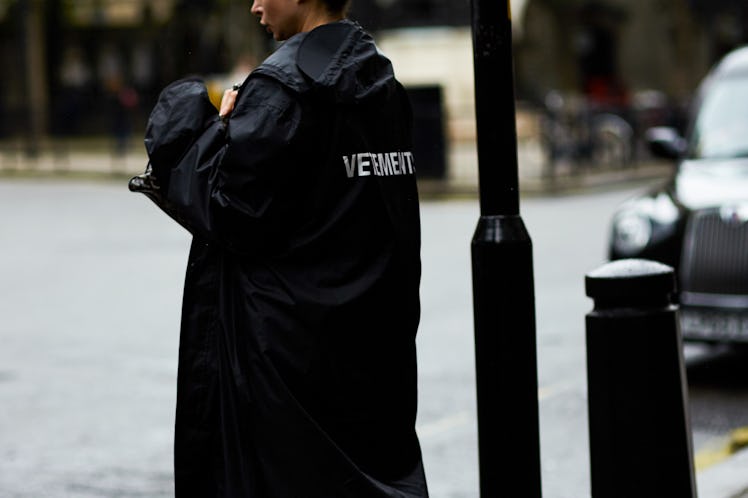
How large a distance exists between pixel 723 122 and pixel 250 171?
690 cm

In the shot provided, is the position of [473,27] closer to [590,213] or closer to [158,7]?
[590,213]

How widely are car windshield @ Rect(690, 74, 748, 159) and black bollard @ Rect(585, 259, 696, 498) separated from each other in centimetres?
520

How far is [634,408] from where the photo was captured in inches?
161

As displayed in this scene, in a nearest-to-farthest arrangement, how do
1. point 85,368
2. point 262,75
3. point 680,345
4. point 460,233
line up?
point 262,75 → point 680,345 → point 85,368 → point 460,233

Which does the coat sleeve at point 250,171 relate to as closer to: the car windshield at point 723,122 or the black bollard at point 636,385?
the black bollard at point 636,385

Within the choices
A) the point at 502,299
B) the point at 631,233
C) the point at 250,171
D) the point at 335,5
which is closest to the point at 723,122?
the point at 631,233

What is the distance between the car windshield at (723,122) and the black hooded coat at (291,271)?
251 inches

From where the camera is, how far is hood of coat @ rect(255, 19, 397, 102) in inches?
119

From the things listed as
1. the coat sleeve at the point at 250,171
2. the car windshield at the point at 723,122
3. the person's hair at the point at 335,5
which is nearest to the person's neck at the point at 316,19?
the person's hair at the point at 335,5

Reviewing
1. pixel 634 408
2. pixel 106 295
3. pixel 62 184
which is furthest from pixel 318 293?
pixel 62 184

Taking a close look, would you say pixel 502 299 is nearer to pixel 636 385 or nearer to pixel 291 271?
pixel 636 385

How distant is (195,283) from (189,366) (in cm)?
17

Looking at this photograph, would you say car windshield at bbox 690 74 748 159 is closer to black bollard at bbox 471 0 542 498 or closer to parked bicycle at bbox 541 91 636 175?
black bollard at bbox 471 0 542 498

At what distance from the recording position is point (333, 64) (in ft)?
10.0
